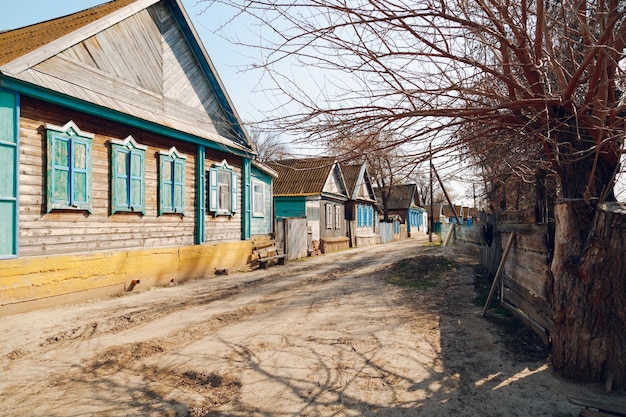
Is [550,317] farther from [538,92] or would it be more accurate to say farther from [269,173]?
[269,173]

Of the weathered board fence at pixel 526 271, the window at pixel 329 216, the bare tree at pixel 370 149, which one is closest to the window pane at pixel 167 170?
the bare tree at pixel 370 149

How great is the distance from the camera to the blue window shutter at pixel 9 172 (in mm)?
6934

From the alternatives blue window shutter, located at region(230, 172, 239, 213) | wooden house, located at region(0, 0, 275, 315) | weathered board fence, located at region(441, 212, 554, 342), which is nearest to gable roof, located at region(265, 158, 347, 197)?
blue window shutter, located at region(230, 172, 239, 213)

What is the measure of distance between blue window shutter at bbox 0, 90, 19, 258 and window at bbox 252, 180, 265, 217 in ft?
29.6

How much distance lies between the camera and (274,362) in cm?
462

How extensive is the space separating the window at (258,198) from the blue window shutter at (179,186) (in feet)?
14.2

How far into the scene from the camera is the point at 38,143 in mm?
7676

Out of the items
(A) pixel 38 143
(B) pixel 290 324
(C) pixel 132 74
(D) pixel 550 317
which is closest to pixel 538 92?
(D) pixel 550 317

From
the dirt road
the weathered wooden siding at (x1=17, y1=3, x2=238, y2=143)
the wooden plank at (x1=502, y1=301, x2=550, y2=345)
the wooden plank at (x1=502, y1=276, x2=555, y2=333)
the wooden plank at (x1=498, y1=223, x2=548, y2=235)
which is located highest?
the weathered wooden siding at (x1=17, y1=3, x2=238, y2=143)

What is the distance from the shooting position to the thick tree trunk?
3.79 metres

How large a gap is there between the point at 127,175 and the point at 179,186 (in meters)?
1.90

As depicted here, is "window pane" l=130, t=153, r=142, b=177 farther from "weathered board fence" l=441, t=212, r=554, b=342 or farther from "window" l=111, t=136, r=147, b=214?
"weathered board fence" l=441, t=212, r=554, b=342

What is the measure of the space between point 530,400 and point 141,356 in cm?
422

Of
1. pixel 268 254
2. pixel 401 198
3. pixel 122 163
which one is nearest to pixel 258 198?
pixel 268 254
